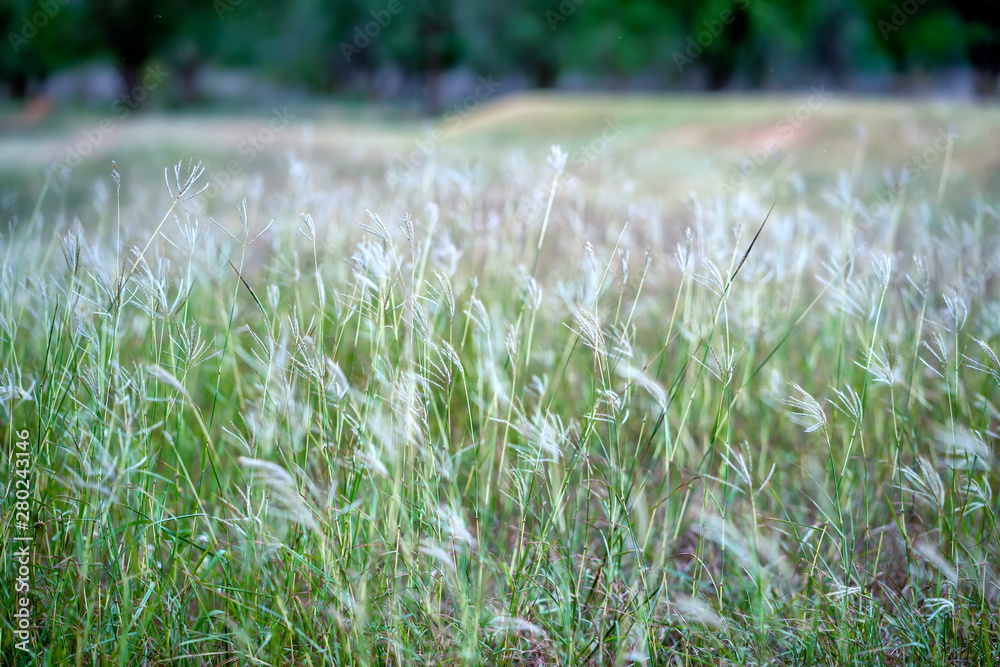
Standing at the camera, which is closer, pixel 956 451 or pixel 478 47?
pixel 956 451

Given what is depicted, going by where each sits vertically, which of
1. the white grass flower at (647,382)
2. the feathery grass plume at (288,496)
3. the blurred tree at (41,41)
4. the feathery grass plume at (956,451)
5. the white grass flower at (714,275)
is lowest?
the feathery grass plume at (956,451)

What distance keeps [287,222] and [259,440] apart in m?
2.18

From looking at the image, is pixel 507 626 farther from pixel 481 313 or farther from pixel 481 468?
pixel 481 313

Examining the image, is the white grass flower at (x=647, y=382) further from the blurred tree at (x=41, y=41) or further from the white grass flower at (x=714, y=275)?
the blurred tree at (x=41, y=41)

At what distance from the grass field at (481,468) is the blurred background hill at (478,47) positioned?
63.8 ft

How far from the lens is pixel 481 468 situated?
5.56 ft

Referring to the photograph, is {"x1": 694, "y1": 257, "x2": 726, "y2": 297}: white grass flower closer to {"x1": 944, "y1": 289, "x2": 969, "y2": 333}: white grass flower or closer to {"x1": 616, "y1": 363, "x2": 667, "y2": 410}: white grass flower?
{"x1": 616, "y1": 363, "x2": 667, "y2": 410}: white grass flower

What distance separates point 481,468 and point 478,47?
3158 cm

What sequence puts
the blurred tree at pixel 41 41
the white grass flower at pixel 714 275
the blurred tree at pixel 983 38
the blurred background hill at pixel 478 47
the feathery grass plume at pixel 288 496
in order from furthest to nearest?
1. the blurred background hill at pixel 478 47
2. the blurred tree at pixel 41 41
3. the blurred tree at pixel 983 38
4. the white grass flower at pixel 714 275
5. the feathery grass plume at pixel 288 496

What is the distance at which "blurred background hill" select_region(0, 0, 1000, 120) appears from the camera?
2447cm

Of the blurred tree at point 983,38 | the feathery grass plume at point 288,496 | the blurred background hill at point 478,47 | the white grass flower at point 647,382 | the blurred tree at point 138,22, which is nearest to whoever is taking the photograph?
the feathery grass plume at point 288,496

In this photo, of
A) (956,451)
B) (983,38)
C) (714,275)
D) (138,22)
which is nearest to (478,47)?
(138,22)

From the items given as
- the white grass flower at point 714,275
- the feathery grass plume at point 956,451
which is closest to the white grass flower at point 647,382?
the white grass flower at point 714,275

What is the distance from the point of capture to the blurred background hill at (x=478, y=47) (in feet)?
80.3
